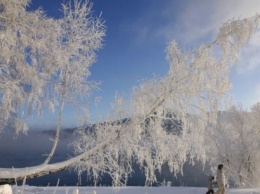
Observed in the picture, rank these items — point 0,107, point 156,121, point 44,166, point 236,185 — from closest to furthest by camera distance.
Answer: point 0,107, point 44,166, point 156,121, point 236,185

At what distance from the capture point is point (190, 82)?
11.5 meters

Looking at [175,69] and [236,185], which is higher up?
[175,69]

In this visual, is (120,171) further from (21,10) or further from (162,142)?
(21,10)

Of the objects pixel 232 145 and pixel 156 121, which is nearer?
pixel 156 121

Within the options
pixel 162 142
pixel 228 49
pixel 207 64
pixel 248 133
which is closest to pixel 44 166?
pixel 162 142

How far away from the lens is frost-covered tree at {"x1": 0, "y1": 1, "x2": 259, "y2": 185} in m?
11.3

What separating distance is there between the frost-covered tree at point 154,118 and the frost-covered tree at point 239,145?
58.6 ft

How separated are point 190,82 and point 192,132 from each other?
172cm

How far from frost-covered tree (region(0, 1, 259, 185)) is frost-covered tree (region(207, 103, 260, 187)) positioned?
17868 mm

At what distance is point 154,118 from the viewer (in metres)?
11.8

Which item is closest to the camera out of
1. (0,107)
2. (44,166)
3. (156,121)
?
(0,107)

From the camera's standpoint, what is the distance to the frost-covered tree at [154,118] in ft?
37.2

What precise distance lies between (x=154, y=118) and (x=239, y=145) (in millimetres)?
21498

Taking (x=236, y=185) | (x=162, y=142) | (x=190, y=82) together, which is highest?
(x=190, y=82)
